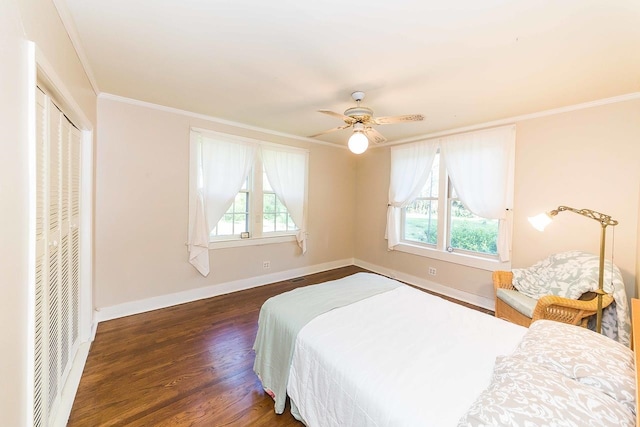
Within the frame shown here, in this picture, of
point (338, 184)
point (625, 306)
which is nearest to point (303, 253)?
point (338, 184)

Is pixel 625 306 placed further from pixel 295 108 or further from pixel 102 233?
pixel 102 233

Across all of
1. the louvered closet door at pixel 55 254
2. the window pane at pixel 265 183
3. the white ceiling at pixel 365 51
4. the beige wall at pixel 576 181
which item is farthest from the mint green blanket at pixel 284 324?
the window pane at pixel 265 183

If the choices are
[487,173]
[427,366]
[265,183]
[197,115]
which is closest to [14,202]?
[427,366]

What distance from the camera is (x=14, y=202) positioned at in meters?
0.95

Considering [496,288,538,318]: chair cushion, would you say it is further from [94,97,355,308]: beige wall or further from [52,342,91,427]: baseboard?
[52,342,91,427]: baseboard

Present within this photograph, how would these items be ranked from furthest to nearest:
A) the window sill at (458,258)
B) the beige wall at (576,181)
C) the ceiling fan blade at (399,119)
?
1. the window sill at (458,258)
2. the beige wall at (576,181)
3. the ceiling fan blade at (399,119)

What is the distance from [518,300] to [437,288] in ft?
4.87

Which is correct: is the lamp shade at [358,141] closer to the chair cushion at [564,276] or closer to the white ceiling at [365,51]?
the white ceiling at [365,51]

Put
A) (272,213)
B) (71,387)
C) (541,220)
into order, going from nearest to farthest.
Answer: (71,387) → (541,220) → (272,213)

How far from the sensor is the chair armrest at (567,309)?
2088mm

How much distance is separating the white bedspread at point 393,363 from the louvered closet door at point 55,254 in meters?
1.31

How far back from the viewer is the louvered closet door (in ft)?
4.15

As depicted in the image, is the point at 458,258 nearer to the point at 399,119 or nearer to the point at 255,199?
the point at 399,119

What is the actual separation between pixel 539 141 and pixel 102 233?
504 centimetres
